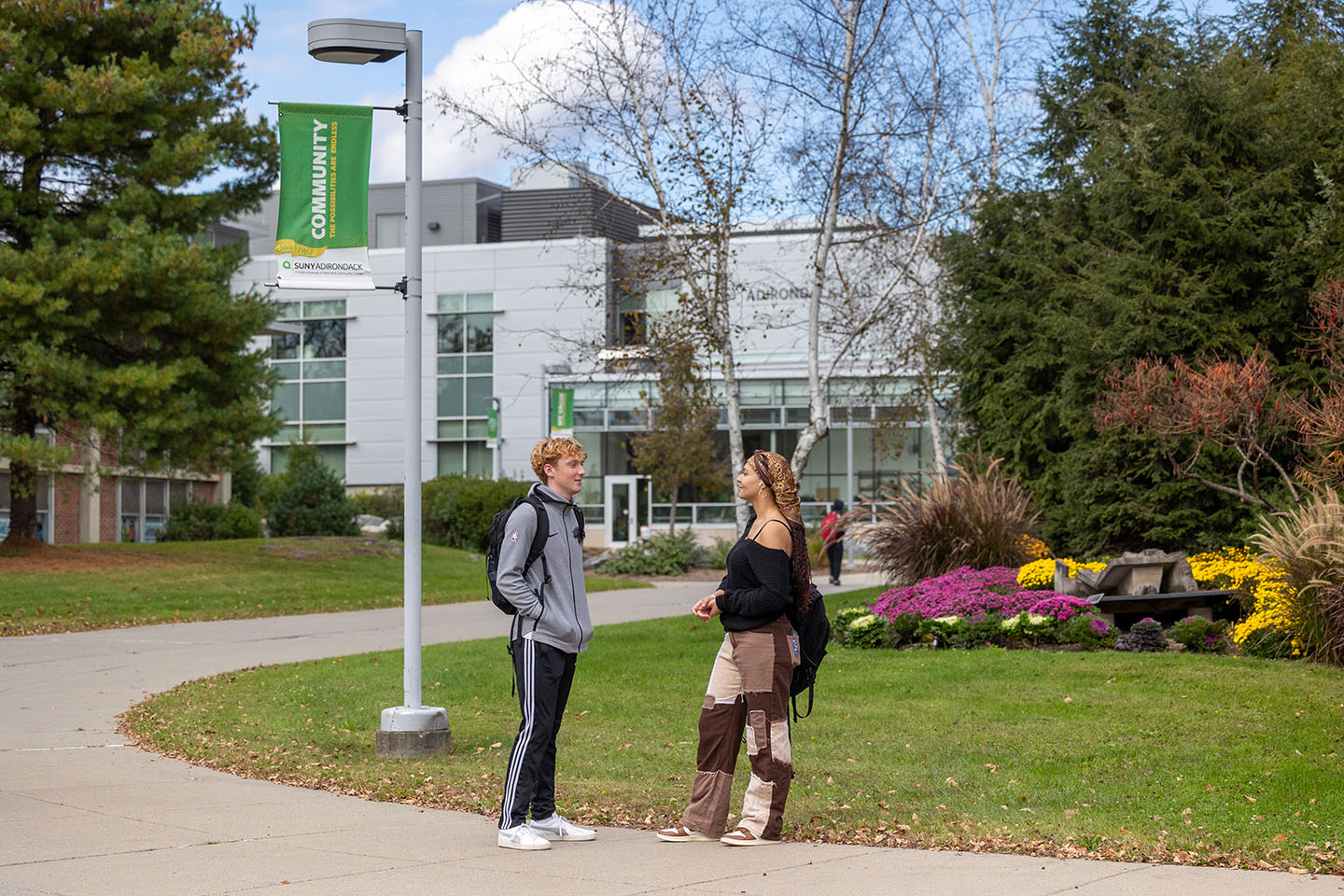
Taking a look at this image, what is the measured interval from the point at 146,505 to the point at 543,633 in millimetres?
38069

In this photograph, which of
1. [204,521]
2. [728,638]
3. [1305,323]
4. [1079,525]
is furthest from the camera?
[204,521]

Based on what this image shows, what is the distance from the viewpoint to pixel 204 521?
124ft

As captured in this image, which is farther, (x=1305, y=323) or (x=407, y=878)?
(x=1305, y=323)

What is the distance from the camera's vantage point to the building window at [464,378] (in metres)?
54.6

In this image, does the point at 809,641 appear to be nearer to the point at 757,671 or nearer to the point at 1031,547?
the point at 757,671

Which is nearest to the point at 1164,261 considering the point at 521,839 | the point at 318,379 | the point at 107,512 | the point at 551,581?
the point at 551,581

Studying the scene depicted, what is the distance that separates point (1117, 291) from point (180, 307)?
52.0ft

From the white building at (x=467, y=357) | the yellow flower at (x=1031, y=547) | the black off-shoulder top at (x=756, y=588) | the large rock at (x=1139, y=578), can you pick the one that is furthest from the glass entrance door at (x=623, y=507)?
the black off-shoulder top at (x=756, y=588)

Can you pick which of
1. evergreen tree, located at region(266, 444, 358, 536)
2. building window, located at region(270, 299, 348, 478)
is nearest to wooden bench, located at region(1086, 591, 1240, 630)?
evergreen tree, located at region(266, 444, 358, 536)

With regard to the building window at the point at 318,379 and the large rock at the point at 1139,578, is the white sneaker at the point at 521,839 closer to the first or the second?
the large rock at the point at 1139,578

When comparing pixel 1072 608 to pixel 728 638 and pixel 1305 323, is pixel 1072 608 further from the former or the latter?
pixel 728 638

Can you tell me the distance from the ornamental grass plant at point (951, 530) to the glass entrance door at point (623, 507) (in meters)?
29.6

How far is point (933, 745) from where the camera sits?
30.2 ft

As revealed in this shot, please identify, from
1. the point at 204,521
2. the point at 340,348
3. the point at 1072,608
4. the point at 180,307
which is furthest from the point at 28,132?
the point at 340,348
